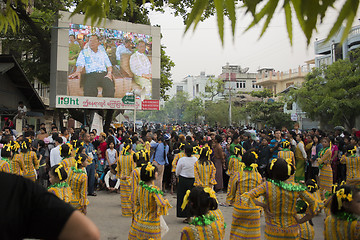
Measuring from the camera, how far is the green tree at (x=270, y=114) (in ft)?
107

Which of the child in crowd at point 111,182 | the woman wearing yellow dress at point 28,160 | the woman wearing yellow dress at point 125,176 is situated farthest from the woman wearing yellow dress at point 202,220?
the child in crowd at point 111,182

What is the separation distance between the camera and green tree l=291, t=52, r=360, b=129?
64.0 ft

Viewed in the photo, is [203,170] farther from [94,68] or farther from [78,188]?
[94,68]

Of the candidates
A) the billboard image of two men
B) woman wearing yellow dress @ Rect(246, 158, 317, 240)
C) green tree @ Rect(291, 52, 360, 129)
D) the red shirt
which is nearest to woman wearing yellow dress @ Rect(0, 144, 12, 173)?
the red shirt

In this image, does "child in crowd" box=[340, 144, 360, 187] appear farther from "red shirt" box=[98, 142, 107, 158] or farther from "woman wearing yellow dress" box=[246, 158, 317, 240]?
"red shirt" box=[98, 142, 107, 158]

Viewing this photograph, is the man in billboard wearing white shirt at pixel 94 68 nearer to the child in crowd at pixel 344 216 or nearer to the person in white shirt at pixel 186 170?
the person in white shirt at pixel 186 170

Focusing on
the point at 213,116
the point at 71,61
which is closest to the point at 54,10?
the point at 71,61

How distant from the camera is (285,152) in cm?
821

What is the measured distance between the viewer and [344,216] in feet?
10.2

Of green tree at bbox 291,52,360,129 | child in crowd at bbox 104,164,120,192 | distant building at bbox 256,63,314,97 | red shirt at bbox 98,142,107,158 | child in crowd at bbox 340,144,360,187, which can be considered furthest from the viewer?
distant building at bbox 256,63,314,97

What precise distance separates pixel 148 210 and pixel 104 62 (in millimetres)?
13903

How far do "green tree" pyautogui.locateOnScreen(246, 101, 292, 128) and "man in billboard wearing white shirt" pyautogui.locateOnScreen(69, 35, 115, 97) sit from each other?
20.6 m

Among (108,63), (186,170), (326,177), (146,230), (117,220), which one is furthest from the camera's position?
(108,63)

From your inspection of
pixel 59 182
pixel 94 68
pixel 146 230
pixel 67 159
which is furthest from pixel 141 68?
pixel 146 230
